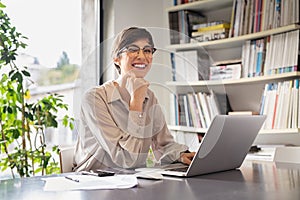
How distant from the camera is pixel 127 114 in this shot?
4.38ft

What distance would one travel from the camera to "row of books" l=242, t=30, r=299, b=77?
2.65 m


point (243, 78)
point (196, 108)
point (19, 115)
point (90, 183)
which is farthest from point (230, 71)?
point (90, 183)

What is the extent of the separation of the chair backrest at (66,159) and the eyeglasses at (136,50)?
0.74 metres

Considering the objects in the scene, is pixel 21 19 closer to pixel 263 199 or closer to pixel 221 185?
pixel 221 185

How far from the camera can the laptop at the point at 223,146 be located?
134 cm

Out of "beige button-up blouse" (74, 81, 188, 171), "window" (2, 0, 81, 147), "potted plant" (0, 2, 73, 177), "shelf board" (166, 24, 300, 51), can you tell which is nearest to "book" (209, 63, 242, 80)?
"shelf board" (166, 24, 300, 51)

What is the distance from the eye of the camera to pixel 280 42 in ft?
8.94

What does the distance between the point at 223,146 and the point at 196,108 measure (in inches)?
6.1

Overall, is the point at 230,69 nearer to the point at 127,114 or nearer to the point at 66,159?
the point at 66,159

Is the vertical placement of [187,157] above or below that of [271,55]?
below

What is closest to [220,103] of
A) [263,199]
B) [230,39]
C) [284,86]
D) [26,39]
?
[263,199]

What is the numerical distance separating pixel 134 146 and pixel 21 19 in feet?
6.16

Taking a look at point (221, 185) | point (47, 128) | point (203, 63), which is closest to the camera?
point (221, 185)

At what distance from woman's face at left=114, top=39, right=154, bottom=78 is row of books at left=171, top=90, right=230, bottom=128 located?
16cm
